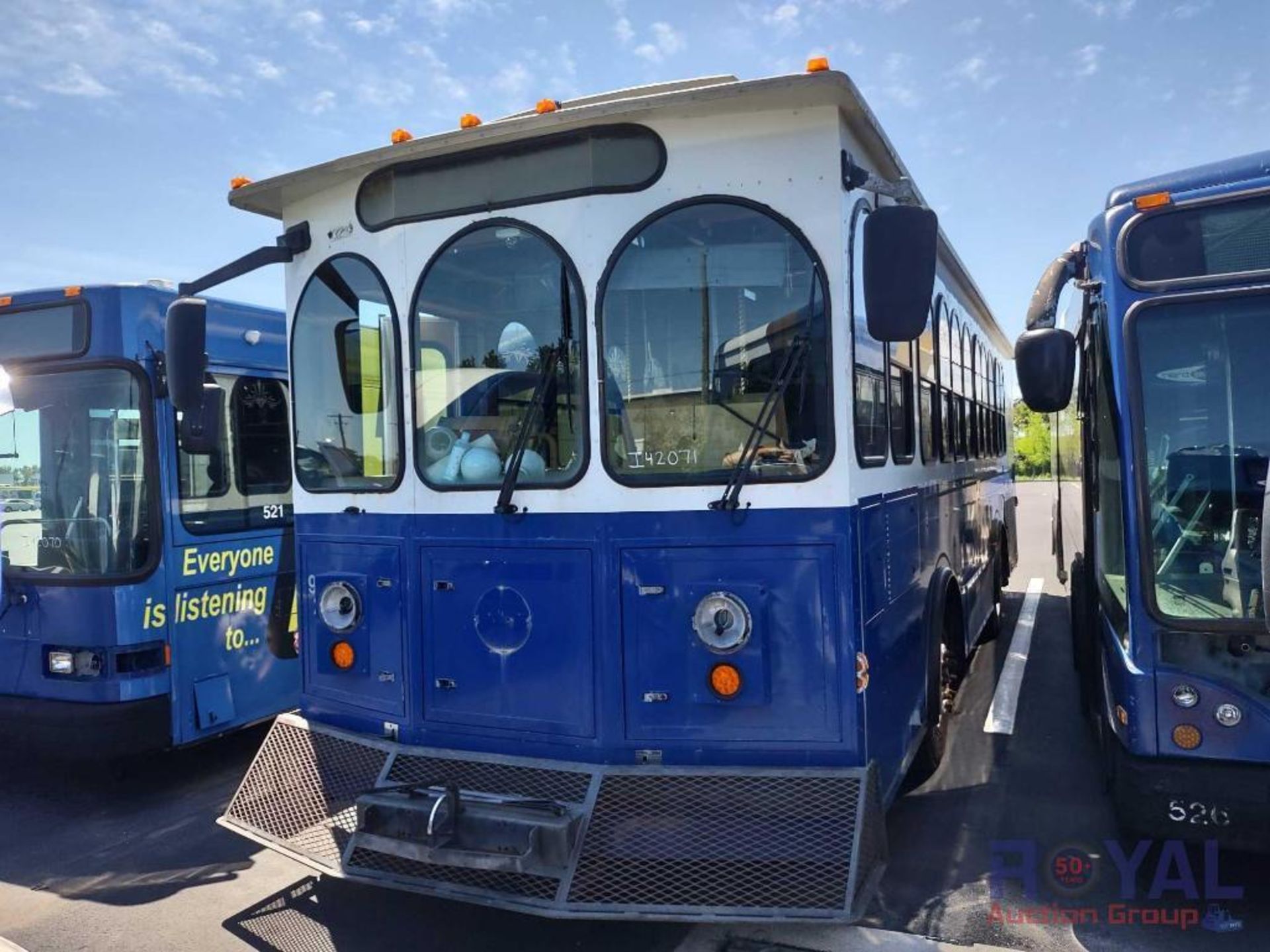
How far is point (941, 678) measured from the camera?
17.2 feet

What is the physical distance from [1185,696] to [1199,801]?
365 mm

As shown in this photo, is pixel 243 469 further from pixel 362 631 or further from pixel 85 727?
pixel 362 631

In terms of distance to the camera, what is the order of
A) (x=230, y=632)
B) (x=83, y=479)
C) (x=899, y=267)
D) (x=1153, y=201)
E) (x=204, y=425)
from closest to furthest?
(x=899, y=267), (x=1153, y=201), (x=204, y=425), (x=83, y=479), (x=230, y=632)

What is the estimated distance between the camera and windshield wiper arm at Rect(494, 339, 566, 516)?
373 cm

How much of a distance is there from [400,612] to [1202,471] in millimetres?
3173

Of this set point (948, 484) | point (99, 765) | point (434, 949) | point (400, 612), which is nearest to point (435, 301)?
point (400, 612)

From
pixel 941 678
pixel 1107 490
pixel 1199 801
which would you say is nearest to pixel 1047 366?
pixel 1107 490

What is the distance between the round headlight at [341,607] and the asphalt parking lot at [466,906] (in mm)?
1140

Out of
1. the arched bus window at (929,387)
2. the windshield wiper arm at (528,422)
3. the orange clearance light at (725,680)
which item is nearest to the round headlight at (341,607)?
the windshield wiper arm at (528,422)

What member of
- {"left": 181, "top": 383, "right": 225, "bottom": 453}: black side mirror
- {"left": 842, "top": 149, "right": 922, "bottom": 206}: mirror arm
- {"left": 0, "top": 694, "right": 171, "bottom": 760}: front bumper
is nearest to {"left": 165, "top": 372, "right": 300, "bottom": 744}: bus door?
{"left": 0, "top": 694, "right": 171, "bottom": 760}: front bumper

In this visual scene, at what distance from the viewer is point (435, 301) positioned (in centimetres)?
402

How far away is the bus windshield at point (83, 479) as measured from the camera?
545 centimetres

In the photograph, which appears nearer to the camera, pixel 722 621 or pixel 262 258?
pixel 722 621

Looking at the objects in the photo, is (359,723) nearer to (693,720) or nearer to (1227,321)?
(693,720)
